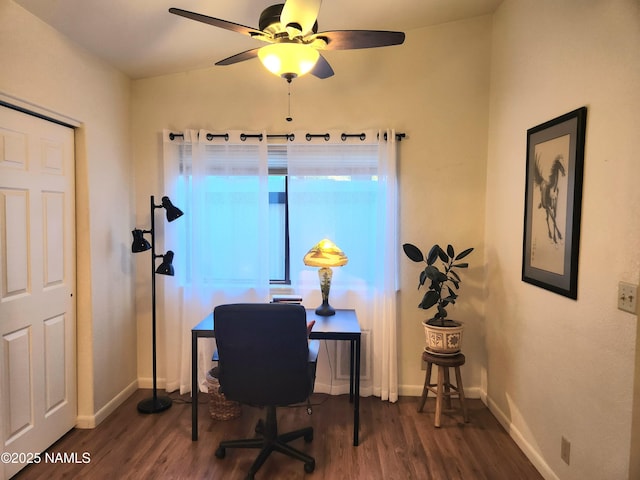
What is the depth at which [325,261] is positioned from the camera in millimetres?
2795

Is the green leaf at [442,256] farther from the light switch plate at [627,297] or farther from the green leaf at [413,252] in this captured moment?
the light switch plate at [627,297]

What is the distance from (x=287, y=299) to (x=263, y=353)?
3.30 ft

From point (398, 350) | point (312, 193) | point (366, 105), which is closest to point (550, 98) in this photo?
point (366, 105)

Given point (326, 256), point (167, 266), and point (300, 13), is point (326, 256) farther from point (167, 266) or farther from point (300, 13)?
point (300, 13)

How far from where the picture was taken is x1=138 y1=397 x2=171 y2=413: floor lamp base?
2.88m

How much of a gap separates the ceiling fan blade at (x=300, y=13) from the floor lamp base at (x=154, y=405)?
2.72m

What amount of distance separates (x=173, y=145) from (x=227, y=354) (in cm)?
187

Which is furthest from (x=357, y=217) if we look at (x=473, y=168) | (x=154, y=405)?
(x=154, y=405)

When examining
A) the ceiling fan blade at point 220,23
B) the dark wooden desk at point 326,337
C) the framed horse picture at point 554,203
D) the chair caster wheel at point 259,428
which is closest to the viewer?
the ceiling fan blade at point 220,23

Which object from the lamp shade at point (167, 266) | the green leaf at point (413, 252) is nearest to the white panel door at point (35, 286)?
the lamp shade at point (167, 266)

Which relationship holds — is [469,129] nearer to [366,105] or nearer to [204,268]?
[366,105]

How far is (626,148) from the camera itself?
158 cm

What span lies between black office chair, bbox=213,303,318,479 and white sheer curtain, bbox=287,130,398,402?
109 centimetres

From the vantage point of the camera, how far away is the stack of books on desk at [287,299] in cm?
296
